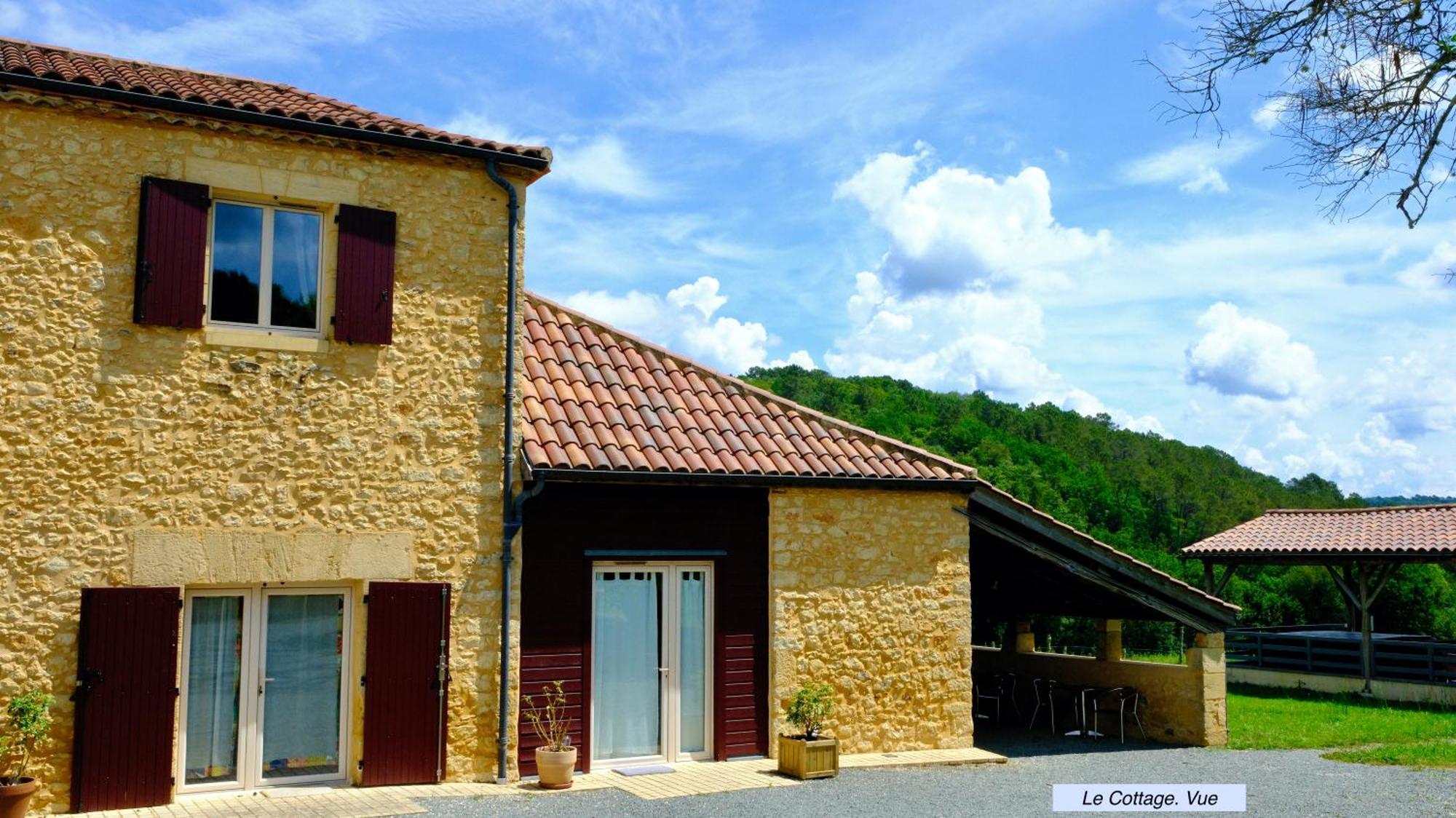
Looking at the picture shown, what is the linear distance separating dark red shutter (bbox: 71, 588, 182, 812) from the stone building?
22mm

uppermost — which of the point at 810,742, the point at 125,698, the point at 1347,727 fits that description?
the point at 125,698

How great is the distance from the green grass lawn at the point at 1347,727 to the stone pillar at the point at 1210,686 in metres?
0.30

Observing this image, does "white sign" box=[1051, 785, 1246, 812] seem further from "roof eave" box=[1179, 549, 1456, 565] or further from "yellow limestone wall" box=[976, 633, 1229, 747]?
"roof eave" box=[1179, 549, 1456, 565]

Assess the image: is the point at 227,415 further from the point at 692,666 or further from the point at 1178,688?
the point at 1178,688

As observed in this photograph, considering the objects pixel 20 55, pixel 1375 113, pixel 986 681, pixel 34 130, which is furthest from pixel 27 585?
pixel 986 681

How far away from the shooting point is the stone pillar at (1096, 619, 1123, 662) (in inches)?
623

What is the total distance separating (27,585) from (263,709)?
78.9 inches

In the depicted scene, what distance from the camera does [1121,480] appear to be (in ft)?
153

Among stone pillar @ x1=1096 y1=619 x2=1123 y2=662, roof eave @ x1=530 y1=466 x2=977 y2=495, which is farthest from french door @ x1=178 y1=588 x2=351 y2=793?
stone pillar @ x1=1096 y1=619 x2=1123 y2=662

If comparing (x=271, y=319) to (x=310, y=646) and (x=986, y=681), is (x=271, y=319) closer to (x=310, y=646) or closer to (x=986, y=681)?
(x=310, y=646)

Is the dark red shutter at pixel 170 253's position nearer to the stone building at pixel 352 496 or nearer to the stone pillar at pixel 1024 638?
the stone building at pixel 352 496

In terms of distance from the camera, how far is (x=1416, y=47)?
5934 millimetres

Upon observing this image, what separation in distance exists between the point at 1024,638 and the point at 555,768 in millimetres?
9880

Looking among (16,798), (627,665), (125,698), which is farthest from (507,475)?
(16,798)
